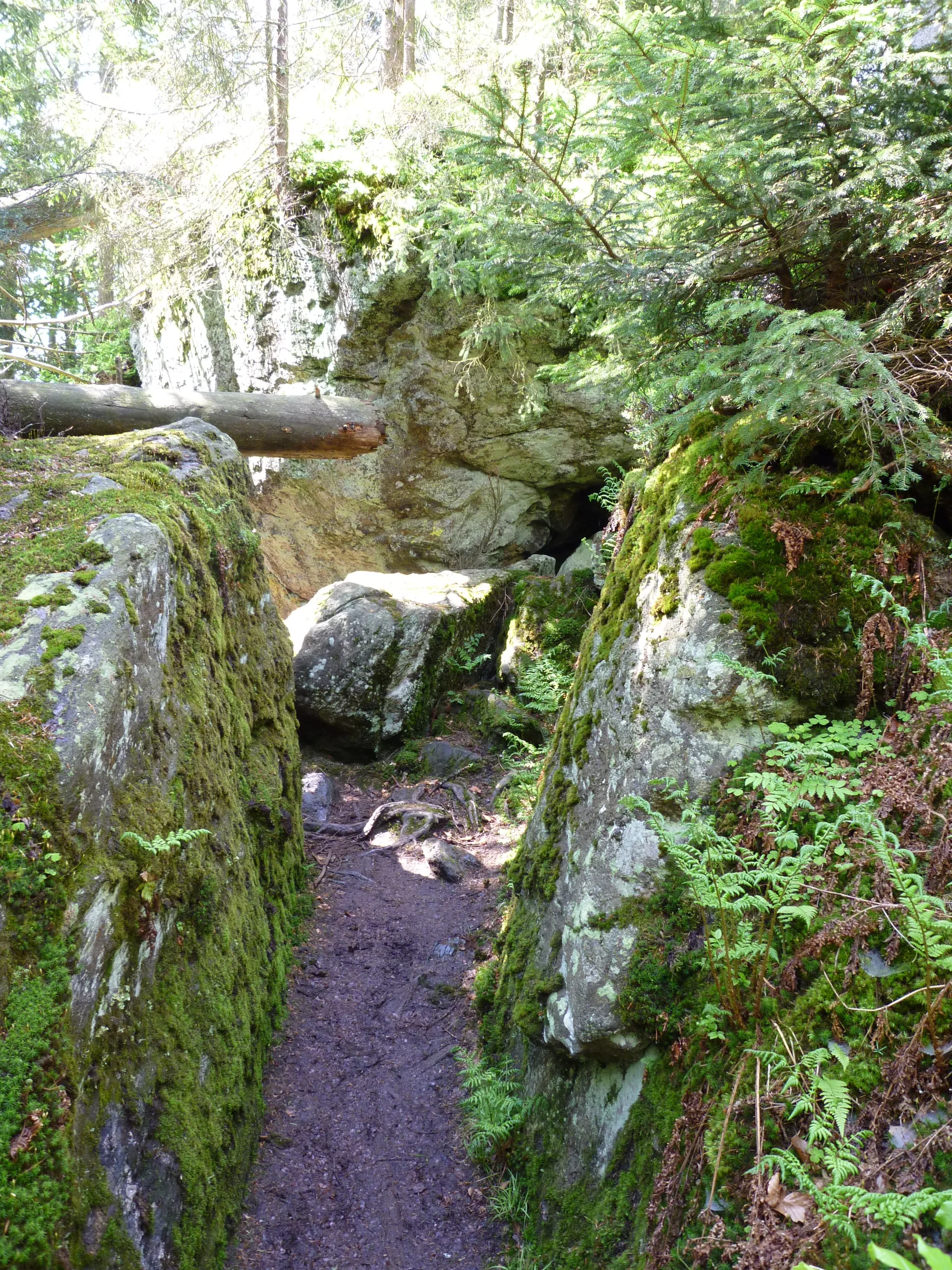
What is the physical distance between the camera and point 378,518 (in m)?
12.5

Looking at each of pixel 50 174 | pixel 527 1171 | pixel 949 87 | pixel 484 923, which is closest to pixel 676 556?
pixel 949 87

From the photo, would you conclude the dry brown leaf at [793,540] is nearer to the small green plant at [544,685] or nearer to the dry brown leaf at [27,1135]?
the dry brown leaf at [27,1135]

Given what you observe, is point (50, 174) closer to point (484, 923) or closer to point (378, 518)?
point (378, 518)

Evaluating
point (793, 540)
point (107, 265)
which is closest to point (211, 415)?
point (107, 265)

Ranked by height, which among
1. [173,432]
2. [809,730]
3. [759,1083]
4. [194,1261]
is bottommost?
[194,1261]

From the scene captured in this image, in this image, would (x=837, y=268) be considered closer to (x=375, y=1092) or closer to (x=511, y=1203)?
(x=511, y=1203)

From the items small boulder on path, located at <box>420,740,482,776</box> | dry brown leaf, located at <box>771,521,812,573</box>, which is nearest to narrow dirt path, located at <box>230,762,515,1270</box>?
small boulder on path, located at <box>420,740,482,776</box>

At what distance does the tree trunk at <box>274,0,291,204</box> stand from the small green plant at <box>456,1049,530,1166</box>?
460 inches

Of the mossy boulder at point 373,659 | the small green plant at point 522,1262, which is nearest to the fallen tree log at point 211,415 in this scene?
the mossy boulder at point 373,659

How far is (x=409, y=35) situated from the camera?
11656mm

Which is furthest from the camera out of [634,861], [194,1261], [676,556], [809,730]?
[676,556]

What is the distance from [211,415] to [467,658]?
180 inches

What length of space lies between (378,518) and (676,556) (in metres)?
9.10

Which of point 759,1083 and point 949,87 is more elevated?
point 949,87
